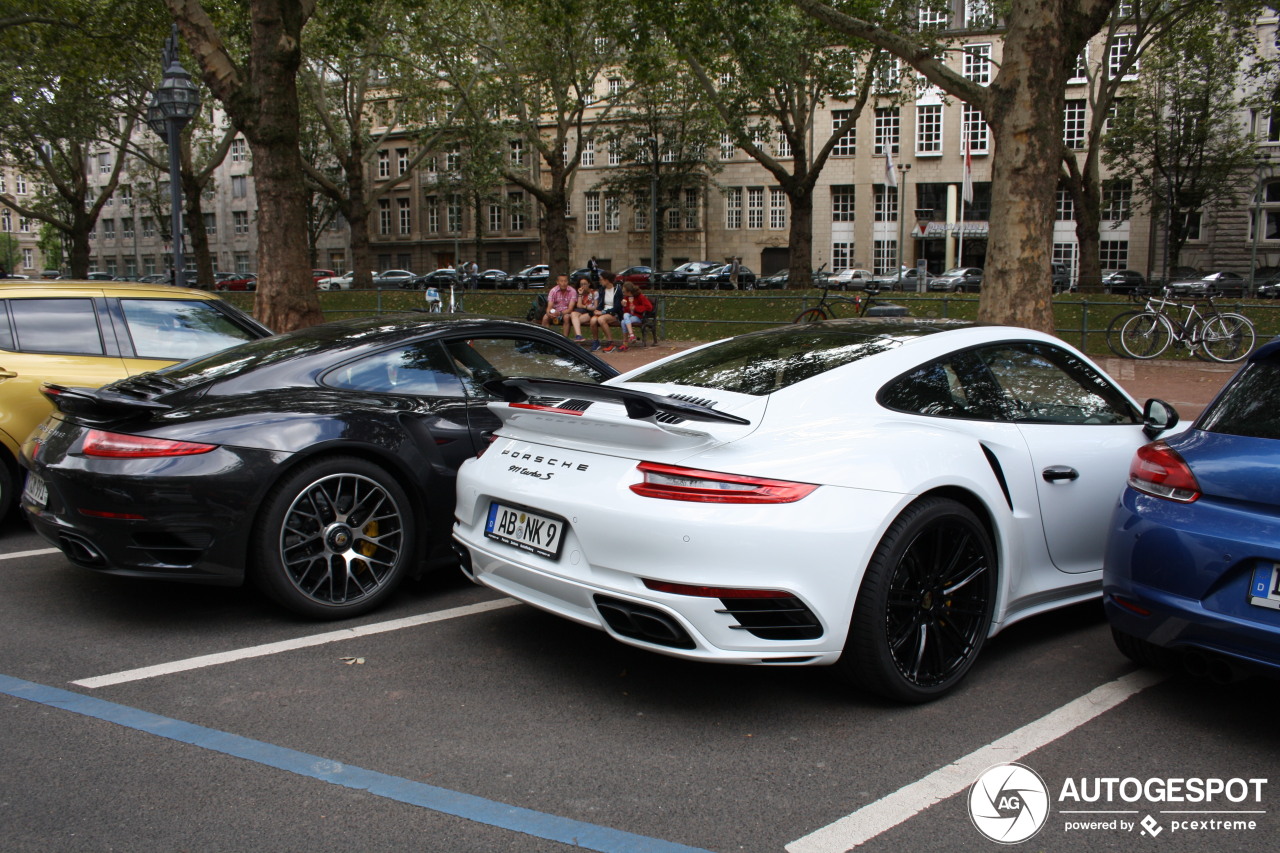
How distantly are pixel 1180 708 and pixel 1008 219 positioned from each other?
8659 mm

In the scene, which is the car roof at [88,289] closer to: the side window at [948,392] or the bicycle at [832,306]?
the side window at [948,392]

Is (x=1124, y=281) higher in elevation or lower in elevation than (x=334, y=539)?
higher

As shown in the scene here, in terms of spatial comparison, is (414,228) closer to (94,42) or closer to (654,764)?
(94,42)

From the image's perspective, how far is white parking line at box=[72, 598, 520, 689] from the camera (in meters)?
3.98

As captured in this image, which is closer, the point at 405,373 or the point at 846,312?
the point at 405,373

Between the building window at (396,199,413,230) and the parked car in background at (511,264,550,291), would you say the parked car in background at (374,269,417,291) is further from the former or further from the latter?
the building window at (396,199,413,230)

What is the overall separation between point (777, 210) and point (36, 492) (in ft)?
198

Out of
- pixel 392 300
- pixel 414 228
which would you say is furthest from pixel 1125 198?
pixel 414 228

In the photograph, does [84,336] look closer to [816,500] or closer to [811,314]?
[816,500]

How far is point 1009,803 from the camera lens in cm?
302

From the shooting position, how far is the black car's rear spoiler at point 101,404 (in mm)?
4430

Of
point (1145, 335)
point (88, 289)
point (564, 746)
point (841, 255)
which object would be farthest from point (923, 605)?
point (841, 255)

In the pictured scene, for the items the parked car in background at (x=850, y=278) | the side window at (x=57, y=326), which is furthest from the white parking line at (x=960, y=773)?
the parked car in background at (x=850, y=278)

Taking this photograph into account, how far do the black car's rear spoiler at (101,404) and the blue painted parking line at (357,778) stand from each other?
3.91 ft
